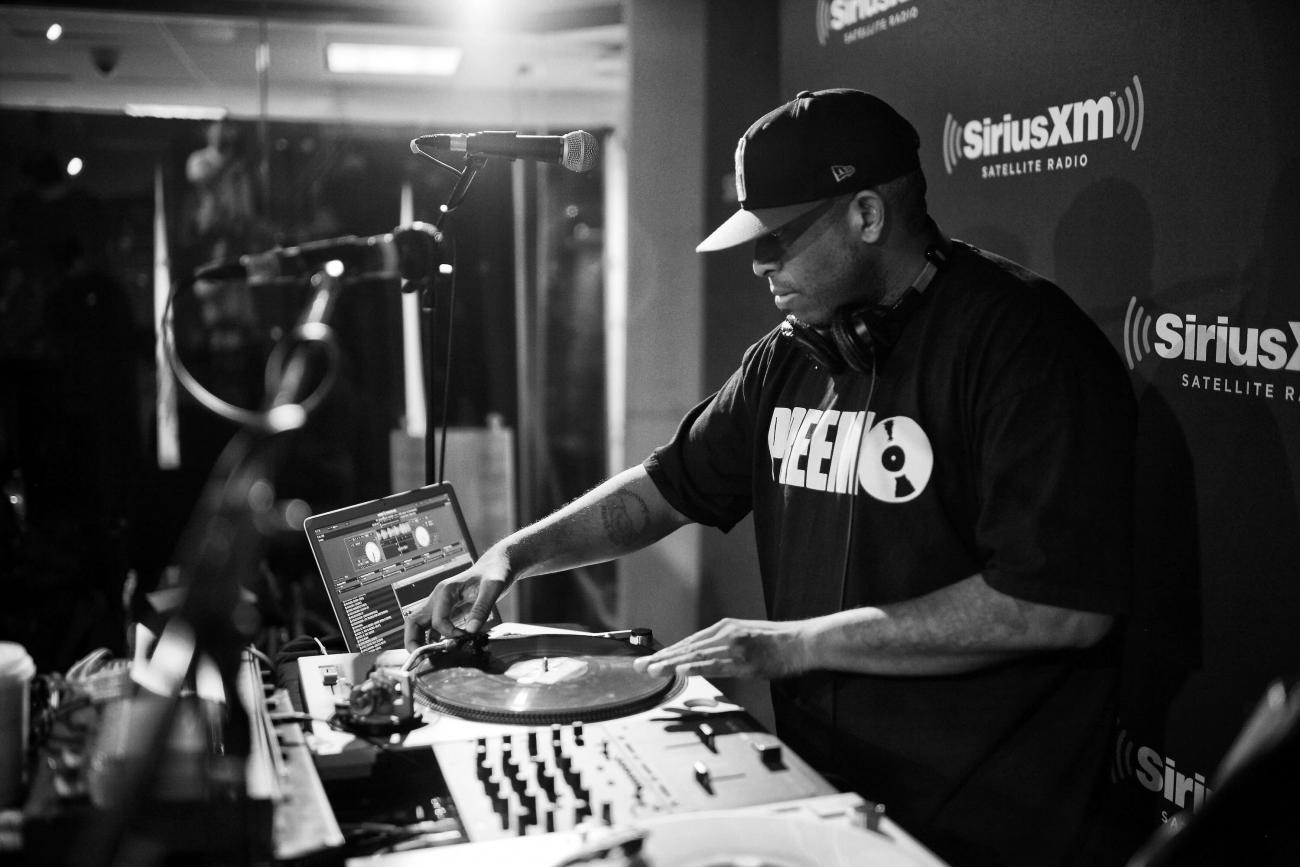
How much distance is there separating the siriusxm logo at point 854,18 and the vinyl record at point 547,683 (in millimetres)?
1968

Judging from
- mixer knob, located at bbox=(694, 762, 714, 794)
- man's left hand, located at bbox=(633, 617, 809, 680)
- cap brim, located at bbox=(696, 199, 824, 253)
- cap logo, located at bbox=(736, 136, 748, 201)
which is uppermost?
cap logo, located at bbox=(736, 136, 748, 201)

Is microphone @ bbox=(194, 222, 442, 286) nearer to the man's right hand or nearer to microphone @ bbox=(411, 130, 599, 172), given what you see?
microphone @ bbox=(411, 130, 599, 172)

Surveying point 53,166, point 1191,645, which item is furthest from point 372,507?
point 53,166

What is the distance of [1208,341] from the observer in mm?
1909

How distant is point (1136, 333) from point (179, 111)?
162 inches

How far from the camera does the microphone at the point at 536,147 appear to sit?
1979 millimetres

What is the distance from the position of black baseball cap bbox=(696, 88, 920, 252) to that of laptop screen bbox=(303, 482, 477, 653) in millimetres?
796

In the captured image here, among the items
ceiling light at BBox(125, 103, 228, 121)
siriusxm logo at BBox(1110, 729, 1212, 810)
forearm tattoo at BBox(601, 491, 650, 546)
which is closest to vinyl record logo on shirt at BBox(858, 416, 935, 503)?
forearm tattoo at BBox(601, 491, 650, 546)

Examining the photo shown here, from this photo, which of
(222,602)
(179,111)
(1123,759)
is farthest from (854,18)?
(179,111)

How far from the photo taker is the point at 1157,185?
6.59ft

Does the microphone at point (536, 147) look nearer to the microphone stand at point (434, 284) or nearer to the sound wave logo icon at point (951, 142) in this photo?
the microphone stand at point (434, 284)

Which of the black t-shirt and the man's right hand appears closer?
the black t-shirt

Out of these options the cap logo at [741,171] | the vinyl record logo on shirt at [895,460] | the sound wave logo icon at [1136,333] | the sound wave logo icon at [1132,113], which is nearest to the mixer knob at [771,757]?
the vinyl record logo on shirt at [895,460]

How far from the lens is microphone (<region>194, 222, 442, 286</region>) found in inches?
84.8
